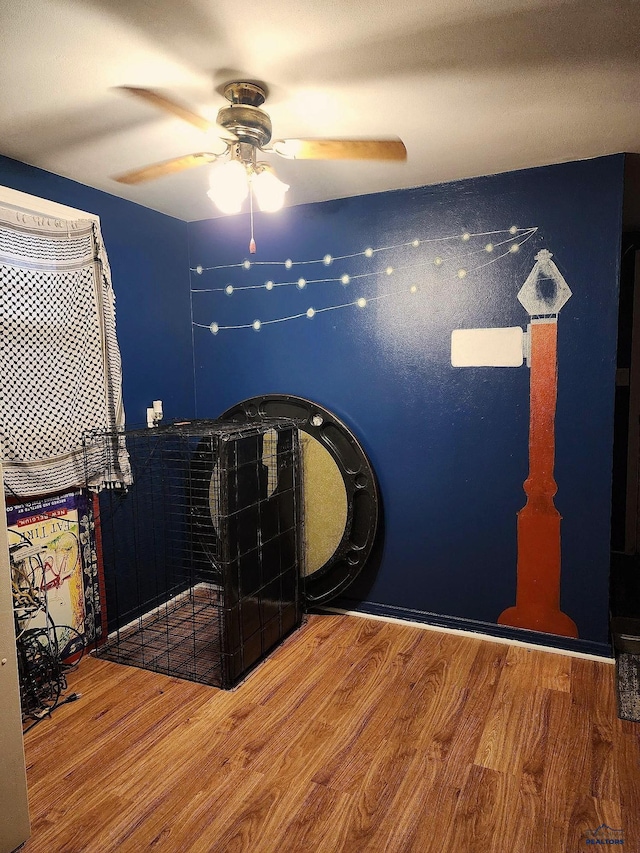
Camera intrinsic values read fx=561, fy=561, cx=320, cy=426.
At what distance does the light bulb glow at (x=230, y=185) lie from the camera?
192cm

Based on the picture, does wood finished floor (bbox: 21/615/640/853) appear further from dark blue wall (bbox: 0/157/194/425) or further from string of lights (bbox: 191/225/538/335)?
string of lights (bbox: 191/225/538/335)

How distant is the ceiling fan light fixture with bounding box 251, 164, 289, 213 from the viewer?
6.55 ft

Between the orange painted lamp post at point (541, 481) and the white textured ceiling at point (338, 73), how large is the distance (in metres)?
0.60

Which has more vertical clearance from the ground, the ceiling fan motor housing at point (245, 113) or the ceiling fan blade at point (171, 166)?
the ceiling fan motor housing at point (245, 113)

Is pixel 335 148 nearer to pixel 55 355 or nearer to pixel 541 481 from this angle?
pixel 55 355

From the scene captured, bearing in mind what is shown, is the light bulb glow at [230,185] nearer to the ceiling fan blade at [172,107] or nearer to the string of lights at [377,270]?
the ceiling fan blade at [172,107]

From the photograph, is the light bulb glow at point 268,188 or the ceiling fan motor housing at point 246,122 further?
the light bulb glow at point 268,188

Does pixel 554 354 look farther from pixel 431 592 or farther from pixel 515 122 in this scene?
pixel 431 592

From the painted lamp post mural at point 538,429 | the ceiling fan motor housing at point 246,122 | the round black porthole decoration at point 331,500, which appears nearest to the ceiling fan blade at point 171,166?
the ceiling fan motor housing at point 246,122

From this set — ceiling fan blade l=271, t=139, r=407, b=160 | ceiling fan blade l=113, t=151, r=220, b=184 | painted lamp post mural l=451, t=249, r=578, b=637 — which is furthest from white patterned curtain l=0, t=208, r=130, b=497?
painted lamp post mural l=451, t=249, r=578, b=637

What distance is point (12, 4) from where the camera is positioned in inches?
55.6
